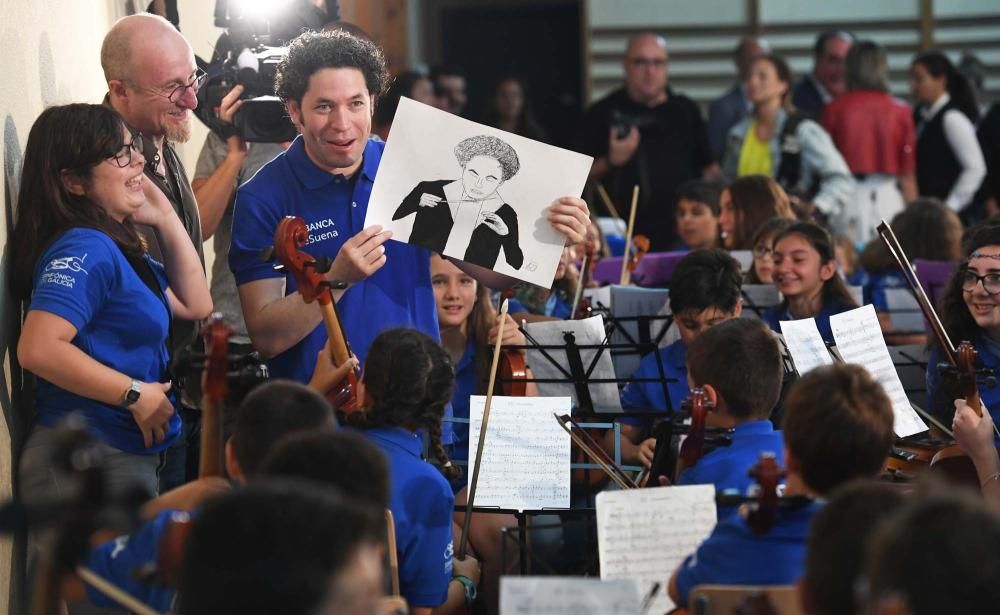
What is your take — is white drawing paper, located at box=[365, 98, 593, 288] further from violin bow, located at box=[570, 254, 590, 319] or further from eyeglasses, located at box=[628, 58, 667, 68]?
eyeglasses, located at box=[628, 58, 667, 68]

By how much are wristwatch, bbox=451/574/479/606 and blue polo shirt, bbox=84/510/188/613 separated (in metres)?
1.01

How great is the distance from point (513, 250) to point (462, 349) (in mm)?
912

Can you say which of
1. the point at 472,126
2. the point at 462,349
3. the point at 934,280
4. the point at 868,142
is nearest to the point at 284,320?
the point at 472,126

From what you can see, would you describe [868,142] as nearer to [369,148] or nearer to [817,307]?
[817,307]

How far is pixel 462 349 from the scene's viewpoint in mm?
3729

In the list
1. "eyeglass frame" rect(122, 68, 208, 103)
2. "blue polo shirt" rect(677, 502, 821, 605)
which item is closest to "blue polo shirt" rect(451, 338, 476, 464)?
"eyeglass frame" rect(122, 68, 208, 103)

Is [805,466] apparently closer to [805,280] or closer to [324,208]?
[324,208]

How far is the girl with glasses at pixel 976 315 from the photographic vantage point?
10.8 ft

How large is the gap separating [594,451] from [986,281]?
1072 millimetres

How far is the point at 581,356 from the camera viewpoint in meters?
3.14

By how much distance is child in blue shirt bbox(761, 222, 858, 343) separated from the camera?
411cm

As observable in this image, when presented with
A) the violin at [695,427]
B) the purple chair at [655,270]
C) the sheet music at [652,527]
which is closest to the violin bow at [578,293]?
the purple chair at [655,270]

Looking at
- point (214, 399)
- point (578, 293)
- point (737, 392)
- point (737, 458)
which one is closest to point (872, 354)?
point (737, 392)

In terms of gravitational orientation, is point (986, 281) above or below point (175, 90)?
below
